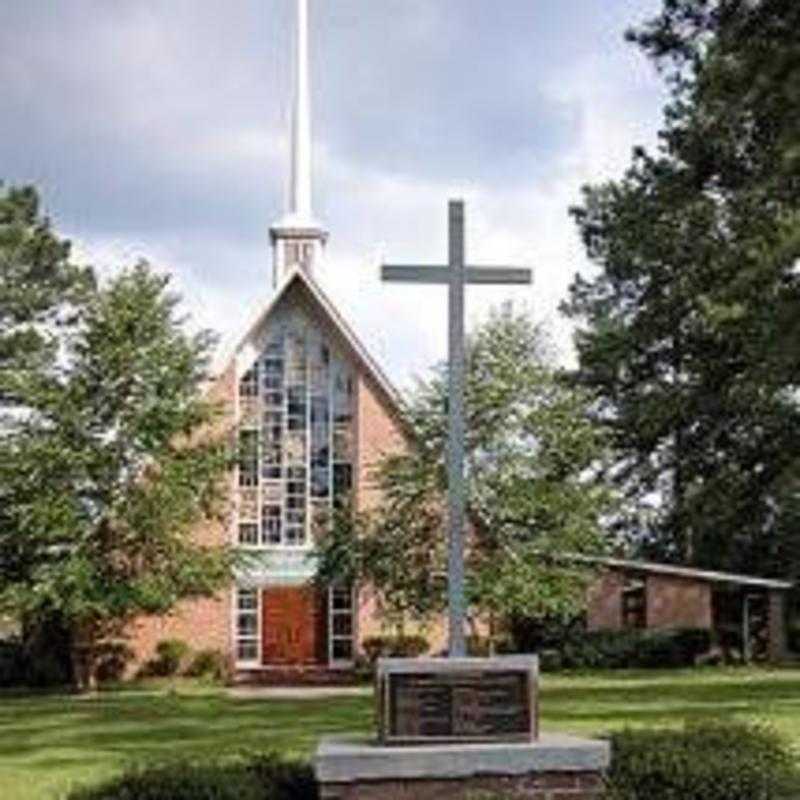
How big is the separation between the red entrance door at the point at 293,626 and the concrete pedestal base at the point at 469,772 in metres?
34.2

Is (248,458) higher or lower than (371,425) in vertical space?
lower

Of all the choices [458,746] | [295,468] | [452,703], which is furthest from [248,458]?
[458,746]

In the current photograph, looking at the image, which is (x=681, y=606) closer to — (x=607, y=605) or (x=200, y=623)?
(x=607, y=605)

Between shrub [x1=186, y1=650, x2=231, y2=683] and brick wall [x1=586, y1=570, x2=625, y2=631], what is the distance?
11.1 metres

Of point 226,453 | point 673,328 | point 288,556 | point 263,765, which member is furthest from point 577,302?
point 263,765

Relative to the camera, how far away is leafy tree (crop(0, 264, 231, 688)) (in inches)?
1638

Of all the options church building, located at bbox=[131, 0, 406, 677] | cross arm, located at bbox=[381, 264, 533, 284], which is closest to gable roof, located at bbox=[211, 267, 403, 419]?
church building, located at bbox=[131, 0, 406, 677]

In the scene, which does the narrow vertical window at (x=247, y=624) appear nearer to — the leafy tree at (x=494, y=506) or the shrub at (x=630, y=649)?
the leafy tree at (x=494, y=506)

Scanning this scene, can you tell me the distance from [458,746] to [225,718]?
15963mm

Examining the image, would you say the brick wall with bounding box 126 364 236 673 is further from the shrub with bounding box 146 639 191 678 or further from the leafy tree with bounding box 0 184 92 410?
the leafy tree with bounding box 0 184 92 410

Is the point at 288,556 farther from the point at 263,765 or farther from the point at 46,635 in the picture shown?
the point at 263,765

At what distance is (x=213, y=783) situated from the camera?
1386 cm

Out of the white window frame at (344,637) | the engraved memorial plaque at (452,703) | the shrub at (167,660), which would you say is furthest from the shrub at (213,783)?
the white window frame at (344,637)

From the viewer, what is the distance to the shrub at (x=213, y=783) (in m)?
13.8
